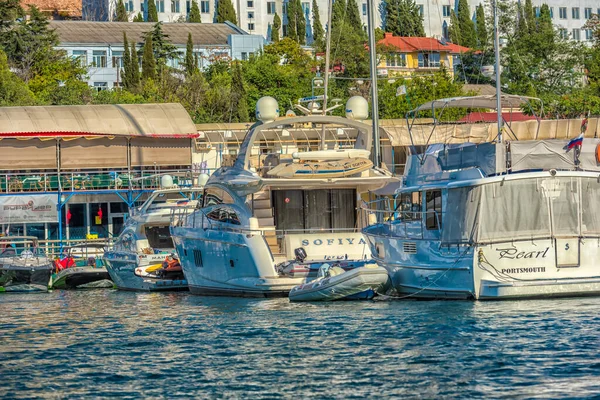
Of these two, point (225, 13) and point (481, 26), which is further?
point (481, 26)

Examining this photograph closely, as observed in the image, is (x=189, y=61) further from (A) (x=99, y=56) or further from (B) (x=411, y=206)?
(B) (x=411, y=206)

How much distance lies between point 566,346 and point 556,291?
552 centimetres

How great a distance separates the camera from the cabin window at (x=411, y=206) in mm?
25278

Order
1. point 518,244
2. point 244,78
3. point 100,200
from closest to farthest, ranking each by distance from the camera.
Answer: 1. point 518,244
2. point 100,200
3. point 244,78

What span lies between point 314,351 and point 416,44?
318ft

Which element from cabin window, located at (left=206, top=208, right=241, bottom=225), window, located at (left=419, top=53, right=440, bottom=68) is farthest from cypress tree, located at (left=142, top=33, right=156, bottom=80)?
cabin window, located at (left=206, top=208, right=241, bottom=225)

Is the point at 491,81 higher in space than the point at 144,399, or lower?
higher

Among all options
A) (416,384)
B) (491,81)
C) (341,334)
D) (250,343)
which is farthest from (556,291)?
(491,81)

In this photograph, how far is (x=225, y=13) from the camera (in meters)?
121

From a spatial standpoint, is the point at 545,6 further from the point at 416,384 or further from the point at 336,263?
the point at 416,384

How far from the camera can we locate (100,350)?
19.2 meters

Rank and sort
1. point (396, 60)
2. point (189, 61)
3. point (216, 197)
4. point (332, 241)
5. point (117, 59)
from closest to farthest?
point (332, 241) → point (216, 197) → point (189, 61) → point (117, 59) → point (396, 60)

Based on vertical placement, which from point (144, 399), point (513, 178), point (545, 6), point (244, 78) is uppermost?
point (545, 6)

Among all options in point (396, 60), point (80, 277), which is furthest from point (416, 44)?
point (80, 277)
